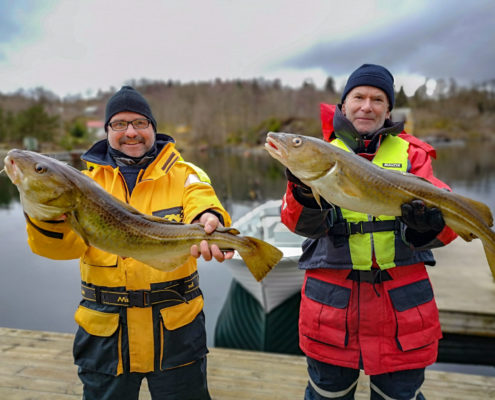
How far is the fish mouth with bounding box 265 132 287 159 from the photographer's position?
70.9 inches

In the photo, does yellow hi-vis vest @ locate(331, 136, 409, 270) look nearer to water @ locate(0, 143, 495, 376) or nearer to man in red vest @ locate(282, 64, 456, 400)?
man in red vest @ locate(282, 64, 456, 400)

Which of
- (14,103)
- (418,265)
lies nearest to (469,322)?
(418,265)

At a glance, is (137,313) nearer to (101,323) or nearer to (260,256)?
(101,323)

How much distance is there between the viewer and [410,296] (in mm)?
2074

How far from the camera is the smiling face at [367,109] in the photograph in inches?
87.0

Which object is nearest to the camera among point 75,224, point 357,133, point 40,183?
point 40,183

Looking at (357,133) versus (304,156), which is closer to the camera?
(304,156)

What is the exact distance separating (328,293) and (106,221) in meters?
1.36

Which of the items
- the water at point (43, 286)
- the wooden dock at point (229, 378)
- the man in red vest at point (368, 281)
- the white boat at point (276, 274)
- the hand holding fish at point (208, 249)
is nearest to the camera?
the hand holding fish at point (208, 249)

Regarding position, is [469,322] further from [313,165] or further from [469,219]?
[313,165]

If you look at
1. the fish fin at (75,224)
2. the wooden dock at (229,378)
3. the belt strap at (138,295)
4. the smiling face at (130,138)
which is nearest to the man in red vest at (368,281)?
the belt strap at (138,295)

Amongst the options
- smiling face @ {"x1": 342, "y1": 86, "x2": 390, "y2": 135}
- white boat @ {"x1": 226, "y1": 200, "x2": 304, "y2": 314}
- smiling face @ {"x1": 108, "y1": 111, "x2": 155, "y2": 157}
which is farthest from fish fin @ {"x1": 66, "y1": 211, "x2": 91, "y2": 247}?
white boat @ {"x1": 226, "y1": 200, "x2": 304, "y2": 314}

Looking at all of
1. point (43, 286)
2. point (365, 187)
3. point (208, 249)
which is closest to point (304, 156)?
point (365, 187)

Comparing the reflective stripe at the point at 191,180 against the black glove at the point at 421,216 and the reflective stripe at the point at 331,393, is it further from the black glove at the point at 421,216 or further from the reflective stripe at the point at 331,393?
the reflective stripe at the point at 331,393
